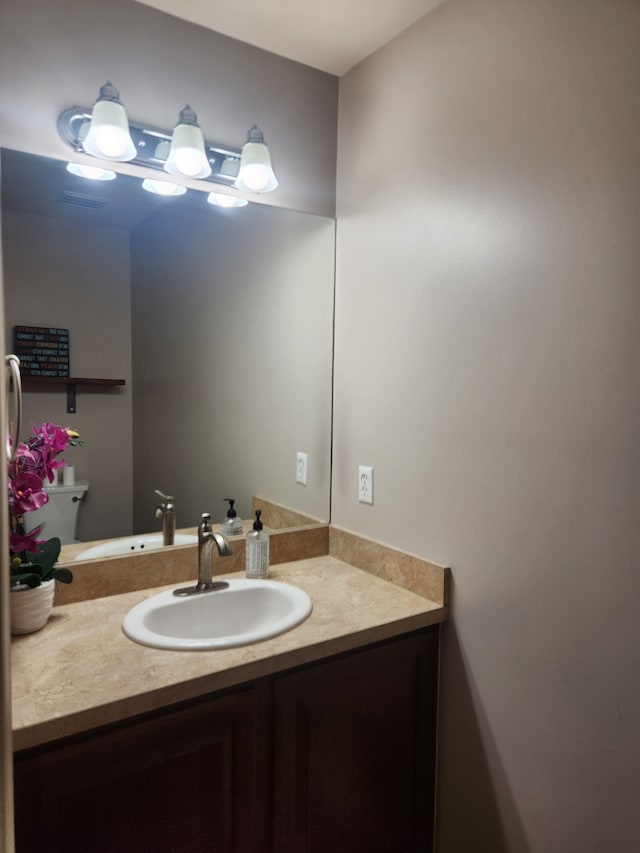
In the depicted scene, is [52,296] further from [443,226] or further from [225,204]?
Answer: [443,226]

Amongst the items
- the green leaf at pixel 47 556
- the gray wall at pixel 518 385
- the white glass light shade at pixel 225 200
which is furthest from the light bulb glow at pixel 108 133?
the green leaf at pixel 47 556

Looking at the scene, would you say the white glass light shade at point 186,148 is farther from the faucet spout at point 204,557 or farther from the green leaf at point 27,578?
the green leaf at point 27,578

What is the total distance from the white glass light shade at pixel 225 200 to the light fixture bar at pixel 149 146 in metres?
0.04

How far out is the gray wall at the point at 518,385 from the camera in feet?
3.45

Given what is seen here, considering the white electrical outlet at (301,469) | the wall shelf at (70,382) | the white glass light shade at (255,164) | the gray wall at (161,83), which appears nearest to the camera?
the gray wall at (161,83)

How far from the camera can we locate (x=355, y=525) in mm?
1758

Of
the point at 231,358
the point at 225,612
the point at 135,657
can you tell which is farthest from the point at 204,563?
the point at 231,358

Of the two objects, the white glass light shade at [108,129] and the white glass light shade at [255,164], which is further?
the white glass light shade at [255,164]

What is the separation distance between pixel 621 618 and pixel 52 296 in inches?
58.4

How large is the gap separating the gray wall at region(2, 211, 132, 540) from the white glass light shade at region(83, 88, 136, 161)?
19 cm

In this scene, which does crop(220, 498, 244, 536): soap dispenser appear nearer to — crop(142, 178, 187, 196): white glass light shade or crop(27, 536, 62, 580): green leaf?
crop(27, 536, 62, 580): green leaf

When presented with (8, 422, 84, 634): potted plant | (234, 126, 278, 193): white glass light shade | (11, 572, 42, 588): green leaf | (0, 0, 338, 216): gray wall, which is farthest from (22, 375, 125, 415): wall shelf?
(234, 126, 278, 193): white glass light shade

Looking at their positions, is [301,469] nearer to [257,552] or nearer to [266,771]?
[257,552]

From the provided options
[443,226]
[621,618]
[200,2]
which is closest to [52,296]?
[200,2]
